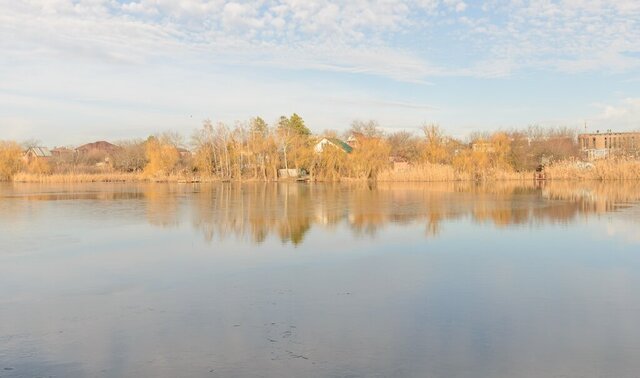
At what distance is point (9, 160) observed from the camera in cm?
4809

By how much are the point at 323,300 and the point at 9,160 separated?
4931 centimetres

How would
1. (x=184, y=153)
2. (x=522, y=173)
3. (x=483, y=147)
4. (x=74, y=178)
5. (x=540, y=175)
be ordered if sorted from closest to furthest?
(x=540, y=175)
(x=483, y=147)
(x=522, y=173)
(x=74, y=178)
(x=184, y=153)

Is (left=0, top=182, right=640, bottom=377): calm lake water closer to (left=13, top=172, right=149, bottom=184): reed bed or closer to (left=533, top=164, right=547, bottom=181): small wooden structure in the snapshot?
(left=533, top=164, right=547, bottom=181): small wooden structure

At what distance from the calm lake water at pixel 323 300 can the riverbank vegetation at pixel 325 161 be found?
2563 cm

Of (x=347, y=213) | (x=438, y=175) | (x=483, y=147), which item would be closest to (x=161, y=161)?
(x=438, y=175)

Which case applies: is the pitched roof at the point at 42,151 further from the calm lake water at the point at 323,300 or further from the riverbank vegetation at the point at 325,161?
the calm lake water at the point at 323,300

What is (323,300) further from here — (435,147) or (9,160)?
(9,160)

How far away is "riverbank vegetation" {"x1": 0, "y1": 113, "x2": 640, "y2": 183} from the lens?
38.7 meters

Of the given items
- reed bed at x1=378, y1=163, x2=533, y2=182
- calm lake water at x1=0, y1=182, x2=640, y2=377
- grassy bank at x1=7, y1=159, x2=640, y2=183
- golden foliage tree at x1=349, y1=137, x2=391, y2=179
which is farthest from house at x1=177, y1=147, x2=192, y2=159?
calm lake water at x1=0, y1=182, x2=640, y2=377

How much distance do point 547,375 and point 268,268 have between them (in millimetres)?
4883

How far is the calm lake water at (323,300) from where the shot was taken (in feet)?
15.2

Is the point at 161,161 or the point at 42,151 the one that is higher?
the point at 42,151

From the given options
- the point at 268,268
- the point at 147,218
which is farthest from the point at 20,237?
the point at 268,268

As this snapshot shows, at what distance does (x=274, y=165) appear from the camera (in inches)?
1751
